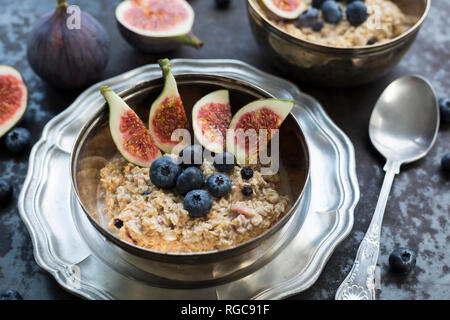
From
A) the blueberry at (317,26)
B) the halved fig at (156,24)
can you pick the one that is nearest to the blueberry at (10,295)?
the halved fig at (156,24)

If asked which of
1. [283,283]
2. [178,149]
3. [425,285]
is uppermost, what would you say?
[178,149]

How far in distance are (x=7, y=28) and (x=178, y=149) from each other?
5.72 feet

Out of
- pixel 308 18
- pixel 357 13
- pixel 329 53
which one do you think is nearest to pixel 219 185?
pixel 329 53

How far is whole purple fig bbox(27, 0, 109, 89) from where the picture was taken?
259 centimetres

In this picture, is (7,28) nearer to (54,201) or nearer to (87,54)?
(87,54)

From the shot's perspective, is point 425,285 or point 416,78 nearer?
point 425,285

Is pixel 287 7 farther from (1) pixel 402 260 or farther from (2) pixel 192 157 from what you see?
(1) pixel 402 260

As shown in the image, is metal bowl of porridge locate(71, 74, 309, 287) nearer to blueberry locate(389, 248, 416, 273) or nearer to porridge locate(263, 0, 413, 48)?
blueberry locate(389, 248, 416, 273)

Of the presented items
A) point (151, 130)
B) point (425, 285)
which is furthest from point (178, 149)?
point (425, 285)

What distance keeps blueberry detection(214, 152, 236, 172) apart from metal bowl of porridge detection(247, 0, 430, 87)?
2.68 ft

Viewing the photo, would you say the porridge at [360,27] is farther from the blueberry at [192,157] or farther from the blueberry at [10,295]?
the blueberry at [10,295]

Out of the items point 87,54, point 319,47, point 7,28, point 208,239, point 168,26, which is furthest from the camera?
point 7,28

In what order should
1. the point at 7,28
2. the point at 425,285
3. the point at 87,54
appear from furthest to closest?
1. the point at 7,28
2. the point at 87,54
3. the point at 425,285

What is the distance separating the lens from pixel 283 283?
1.97 m
